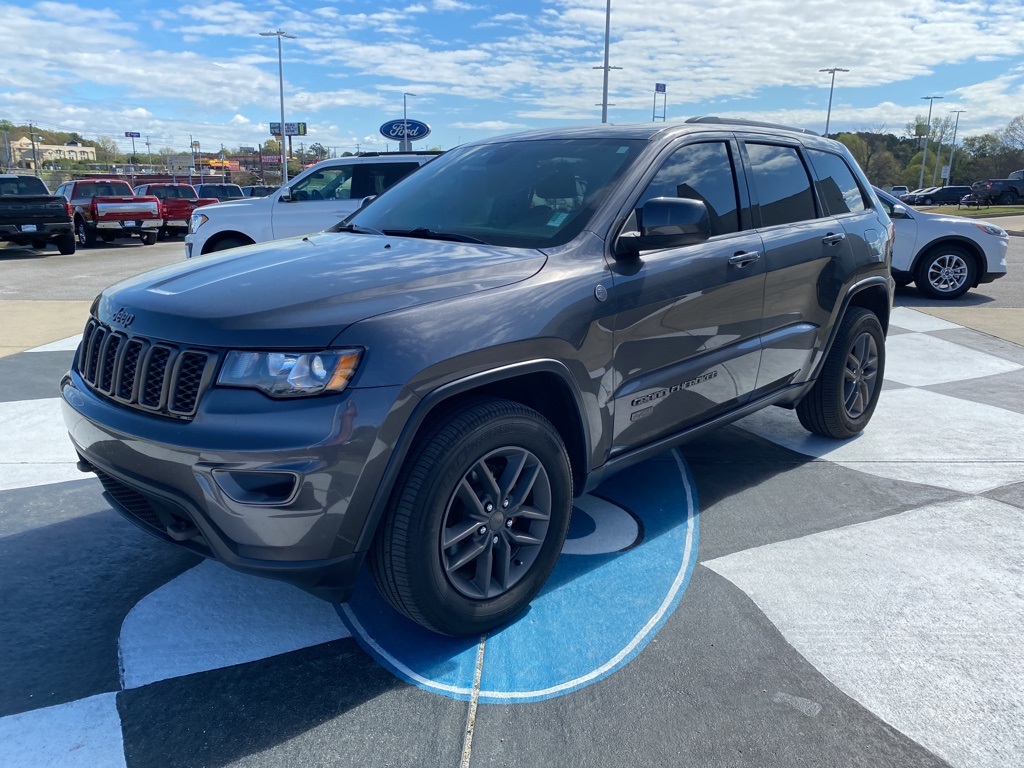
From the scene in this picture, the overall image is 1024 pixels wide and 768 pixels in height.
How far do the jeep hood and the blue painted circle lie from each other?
1201 millimetres

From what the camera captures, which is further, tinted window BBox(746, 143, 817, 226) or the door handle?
tinted window BBox(746, 143, 817, 226)

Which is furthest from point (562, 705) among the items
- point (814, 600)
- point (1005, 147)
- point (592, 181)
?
point (1005, 147)

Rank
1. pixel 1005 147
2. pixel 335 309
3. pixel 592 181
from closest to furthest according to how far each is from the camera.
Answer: pixel 335 309 < pixel 592 181 < pixel 1005 147

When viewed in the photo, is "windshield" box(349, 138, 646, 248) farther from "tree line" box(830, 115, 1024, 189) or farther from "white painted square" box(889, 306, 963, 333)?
"tree line" box(830, 115, 1024, 189)

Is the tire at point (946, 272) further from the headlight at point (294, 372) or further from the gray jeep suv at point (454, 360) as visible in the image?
the headlight at point (294, 372)

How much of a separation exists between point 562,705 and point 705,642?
25.3 inches

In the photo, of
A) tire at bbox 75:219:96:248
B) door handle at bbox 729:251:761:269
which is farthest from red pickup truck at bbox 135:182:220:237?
door handle at bbox 729:251:761:269

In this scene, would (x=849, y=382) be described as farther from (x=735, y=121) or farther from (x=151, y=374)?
(x=151, y=374)

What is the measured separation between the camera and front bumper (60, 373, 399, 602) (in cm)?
230

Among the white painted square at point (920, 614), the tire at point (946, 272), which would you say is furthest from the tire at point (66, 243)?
the white painted square at point (920, 614)

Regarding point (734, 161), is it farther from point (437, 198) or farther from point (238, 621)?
point (238, 621)

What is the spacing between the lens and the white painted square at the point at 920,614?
97.3 inches

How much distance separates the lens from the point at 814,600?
123 inches

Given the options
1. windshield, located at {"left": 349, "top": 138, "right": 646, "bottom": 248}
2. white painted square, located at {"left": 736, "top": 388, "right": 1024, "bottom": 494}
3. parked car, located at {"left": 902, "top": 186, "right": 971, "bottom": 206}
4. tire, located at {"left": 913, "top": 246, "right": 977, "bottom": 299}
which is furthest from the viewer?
parked car, located at {"left": 902, "top": 186, "right": 971, "bottom": 206}
